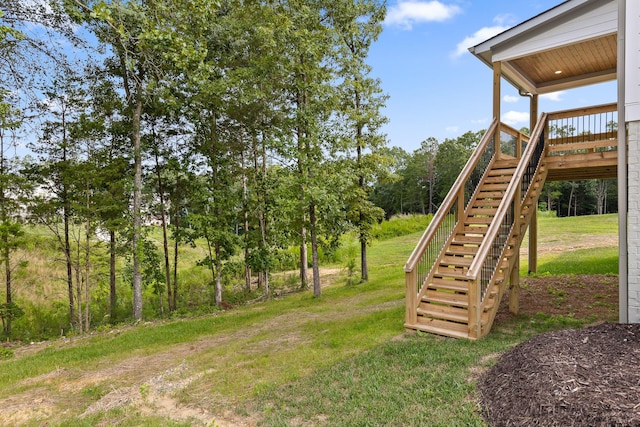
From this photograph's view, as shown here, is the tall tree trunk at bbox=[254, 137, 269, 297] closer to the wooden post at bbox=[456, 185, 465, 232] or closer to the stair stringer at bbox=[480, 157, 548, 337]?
the wooden post at bbox=[456, 185, 465, 232]

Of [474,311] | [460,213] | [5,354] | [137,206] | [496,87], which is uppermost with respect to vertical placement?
[496,87]

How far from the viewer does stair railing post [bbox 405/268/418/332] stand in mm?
5352

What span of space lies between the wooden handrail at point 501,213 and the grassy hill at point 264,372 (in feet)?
3.26

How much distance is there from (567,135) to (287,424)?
731 cm

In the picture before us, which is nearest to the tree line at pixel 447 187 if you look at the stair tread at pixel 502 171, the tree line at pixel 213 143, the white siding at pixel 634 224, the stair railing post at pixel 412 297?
the tree line at pixel 213 143

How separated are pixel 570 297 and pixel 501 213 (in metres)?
3.28

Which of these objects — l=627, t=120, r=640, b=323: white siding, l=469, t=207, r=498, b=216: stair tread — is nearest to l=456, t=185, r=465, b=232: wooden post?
l=469, t=207, r=498, b=216: stair tread

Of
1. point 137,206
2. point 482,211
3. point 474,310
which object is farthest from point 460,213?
point 137,206

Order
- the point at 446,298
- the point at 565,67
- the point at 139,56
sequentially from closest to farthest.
→ the point at 446,298 → the point at 139,56 → the point at 565,67

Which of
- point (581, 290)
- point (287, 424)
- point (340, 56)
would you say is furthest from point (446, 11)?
point (287, 424)

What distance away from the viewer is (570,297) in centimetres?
689

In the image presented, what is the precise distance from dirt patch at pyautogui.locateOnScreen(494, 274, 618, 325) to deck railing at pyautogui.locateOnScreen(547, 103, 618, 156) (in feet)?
9.16

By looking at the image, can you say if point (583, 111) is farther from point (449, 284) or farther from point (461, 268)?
point (449, 284)

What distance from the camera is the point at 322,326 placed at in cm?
651
